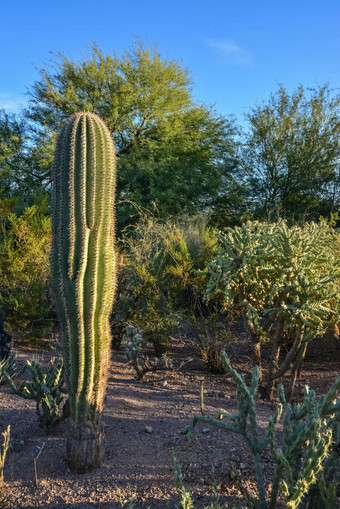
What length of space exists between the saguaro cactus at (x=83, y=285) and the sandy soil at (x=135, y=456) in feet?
0.59

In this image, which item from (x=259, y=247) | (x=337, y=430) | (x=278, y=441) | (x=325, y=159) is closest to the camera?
(x=337, y=430)

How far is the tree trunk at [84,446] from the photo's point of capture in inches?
104

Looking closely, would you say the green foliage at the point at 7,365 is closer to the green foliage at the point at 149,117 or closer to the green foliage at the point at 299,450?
the green foliage at the point at 299,450

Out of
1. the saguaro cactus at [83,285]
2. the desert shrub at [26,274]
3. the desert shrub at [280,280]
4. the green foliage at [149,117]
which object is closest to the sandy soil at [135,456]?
the saguaro cactus at [83,285]

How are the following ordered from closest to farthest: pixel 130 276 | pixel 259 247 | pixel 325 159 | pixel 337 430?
1. pixel 337 430
2. pixel 259 247
3. pixel 130 276
4. pixel 325 159

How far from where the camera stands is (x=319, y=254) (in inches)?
161

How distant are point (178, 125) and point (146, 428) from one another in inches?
678

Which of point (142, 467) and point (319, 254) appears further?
point (319, 254)

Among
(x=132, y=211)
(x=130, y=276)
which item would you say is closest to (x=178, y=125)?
(x=132, y=211)

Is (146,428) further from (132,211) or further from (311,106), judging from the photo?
(311,106)

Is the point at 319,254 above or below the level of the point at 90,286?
above

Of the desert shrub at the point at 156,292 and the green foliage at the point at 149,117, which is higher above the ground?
the green foliage at the point at 149,117

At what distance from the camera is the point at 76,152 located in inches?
109

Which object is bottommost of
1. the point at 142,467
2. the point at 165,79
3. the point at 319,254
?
the point at 142,467
